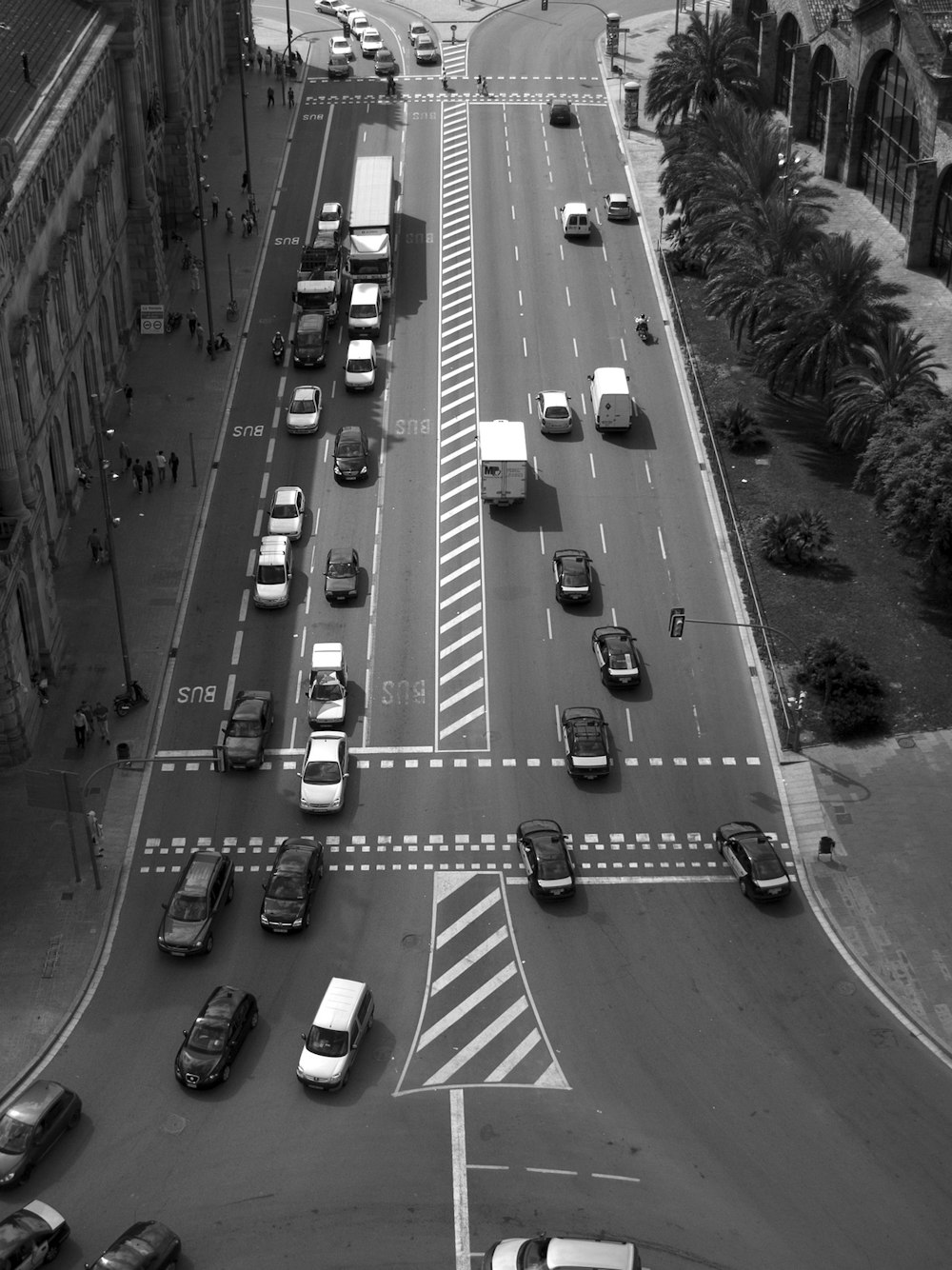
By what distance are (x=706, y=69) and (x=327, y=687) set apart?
71.1 meters

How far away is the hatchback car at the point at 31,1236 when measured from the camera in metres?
55.7

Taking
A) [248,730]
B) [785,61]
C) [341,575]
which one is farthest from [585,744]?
[785,61]

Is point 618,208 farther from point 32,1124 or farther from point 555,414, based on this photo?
point 32,1124

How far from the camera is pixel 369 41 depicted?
16425cm

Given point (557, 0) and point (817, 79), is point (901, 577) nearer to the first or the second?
point (817, 79)

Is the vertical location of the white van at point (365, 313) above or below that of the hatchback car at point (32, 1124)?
above

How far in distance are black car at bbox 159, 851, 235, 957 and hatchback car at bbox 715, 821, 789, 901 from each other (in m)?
21.0

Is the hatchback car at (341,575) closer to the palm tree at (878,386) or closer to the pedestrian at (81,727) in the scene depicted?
the pedestrian at (81,727)

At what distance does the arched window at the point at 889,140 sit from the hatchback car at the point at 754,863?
65524 mm

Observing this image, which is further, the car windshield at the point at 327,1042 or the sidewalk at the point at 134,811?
→ the sidewalk at the point at 134,811

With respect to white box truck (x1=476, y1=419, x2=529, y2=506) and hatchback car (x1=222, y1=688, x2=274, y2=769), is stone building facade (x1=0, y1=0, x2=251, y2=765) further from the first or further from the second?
white box truck (x1=476, y1=419, x2=529, y2=506)

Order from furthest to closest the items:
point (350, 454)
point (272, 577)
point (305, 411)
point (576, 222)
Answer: point (576, 222), point (305, 411), point (350, 454), point (272, 577)

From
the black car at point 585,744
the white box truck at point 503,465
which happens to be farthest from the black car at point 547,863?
the white box truck at point 503,465

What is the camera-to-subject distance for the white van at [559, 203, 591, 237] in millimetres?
128000
